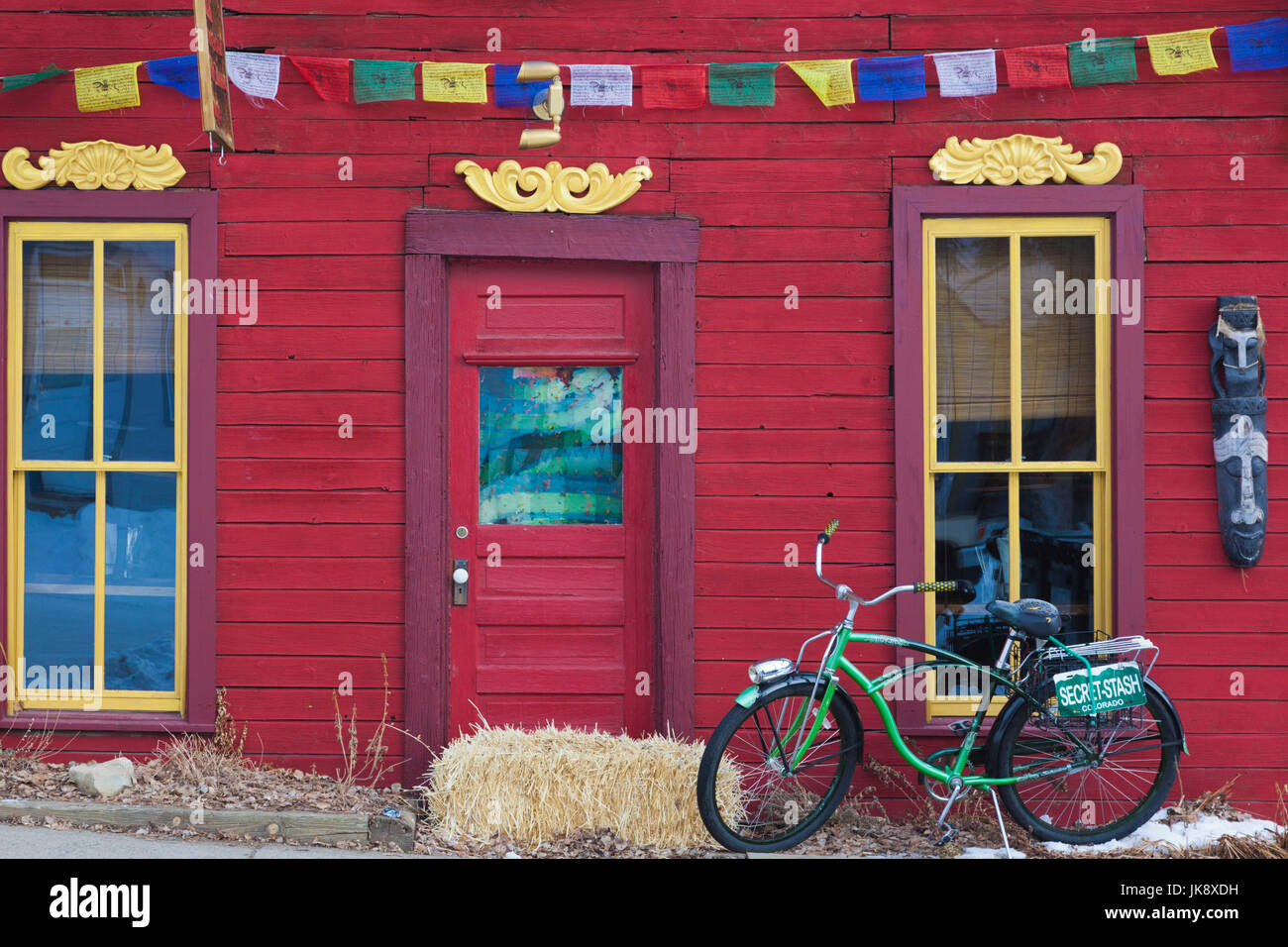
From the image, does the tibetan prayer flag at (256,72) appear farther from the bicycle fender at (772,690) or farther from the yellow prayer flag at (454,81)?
the bicycle fender at (772,690)

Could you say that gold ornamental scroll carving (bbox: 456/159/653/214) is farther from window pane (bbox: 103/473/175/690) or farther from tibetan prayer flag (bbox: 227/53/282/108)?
window pane (bbox: 103/473/175/690)

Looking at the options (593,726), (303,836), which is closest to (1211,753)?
(593,726)

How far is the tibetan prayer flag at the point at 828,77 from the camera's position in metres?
5.02

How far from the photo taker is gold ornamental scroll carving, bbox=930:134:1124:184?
5.02m

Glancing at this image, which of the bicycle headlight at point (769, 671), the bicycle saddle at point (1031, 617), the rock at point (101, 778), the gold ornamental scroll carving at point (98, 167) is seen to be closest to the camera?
the bicycle headlight at point (769, 671)

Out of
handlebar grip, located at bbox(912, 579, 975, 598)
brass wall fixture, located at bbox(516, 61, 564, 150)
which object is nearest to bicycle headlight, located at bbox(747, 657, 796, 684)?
handlebar grip, located at bbox(912, 579, 975, 598)

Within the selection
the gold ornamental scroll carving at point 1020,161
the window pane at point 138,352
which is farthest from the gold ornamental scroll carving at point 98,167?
the gold ornamental scroll carving at point 1020,161

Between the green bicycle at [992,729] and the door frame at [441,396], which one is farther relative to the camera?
the door frame at [441,396]

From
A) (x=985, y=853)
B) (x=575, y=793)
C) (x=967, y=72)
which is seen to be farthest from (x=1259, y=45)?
(x=575, y=793)

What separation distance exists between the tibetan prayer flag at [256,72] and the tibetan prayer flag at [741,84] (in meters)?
2.02

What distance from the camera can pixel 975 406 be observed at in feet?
16.8

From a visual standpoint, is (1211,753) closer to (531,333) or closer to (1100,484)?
(1100,484)

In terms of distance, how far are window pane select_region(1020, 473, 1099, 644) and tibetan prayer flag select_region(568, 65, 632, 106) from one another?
2591 mm

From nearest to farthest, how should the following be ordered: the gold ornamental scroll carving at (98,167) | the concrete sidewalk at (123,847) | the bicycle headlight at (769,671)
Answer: the concrete sidewalk at (123,847), the bicycle headlight at (769,671), the gold ornamental scroll carving at (98,167)
